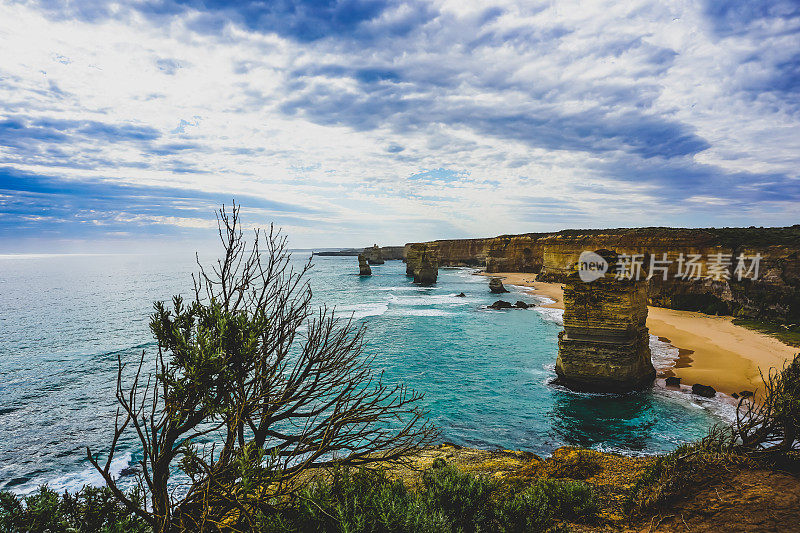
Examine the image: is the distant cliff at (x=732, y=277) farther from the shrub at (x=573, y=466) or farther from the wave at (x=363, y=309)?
the wave at (x=363, y=309)

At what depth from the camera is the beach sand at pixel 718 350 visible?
21.6 m

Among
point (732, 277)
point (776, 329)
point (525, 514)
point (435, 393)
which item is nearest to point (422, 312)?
point (435, 393)

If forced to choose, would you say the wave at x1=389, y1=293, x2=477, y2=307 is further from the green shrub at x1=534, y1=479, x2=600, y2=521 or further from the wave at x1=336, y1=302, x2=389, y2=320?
the green shrub at x1=534, y1=479, x2=600, y2=521

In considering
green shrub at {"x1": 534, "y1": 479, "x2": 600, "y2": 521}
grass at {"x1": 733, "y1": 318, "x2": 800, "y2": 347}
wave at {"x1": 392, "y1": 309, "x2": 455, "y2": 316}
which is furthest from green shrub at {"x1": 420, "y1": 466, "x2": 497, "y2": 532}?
wave at {"x1": 392, "y1": 309, "x2": 455, "y2": 316}

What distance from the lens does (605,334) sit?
741 inches

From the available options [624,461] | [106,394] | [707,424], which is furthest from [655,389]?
[106,394]

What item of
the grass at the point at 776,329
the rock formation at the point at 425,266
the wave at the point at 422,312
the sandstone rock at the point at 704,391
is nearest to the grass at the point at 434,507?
the sandstone rock at the point at 704,391

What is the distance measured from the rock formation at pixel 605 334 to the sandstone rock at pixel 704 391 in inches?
93.0

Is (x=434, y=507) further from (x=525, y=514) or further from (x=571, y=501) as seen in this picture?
(x=571, y=501)

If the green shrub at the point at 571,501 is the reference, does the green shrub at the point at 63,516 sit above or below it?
above

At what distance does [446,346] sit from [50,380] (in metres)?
25.6

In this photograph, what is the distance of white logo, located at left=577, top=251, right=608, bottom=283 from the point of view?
62.1 ft

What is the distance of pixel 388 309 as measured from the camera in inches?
1929

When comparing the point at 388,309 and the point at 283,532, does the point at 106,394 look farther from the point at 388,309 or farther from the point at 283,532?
the point at 388,309
